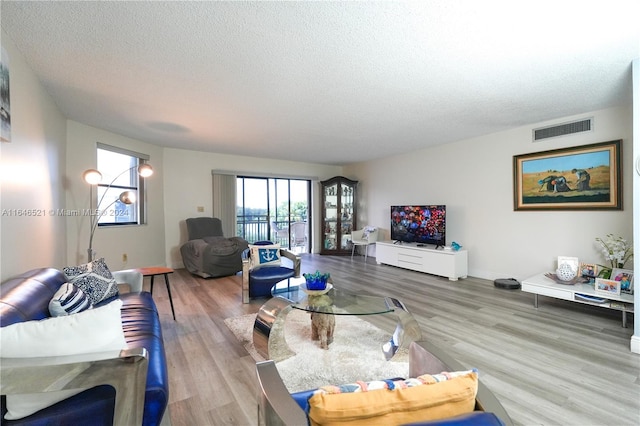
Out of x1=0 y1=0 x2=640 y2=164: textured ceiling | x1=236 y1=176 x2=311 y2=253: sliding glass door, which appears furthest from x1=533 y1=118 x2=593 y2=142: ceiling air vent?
x1=236 y1=176 x2=311 y2=253: sliding glass door

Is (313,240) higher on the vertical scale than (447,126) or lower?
lower

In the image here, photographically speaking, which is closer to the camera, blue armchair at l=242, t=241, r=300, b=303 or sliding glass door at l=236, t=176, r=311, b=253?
blue armchair at l=242, t=241, r=300, b=303

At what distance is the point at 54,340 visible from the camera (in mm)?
1087

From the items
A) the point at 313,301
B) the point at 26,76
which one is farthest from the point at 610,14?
the point at 26,76

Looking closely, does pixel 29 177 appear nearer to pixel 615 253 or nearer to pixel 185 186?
pixel 185 186

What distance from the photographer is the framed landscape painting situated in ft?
11.0

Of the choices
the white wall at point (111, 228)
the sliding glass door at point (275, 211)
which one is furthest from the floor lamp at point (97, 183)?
the sliding glass door at point (275, 211)

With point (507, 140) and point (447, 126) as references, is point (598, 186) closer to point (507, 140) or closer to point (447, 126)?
point (507, 140)

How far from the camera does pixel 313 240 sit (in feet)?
24.5

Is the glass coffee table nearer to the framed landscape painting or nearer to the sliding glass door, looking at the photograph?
the framed landscape painting

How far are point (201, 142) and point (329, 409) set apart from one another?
4996 mm

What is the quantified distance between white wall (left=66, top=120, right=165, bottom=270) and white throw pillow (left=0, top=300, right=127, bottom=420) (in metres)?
3.47

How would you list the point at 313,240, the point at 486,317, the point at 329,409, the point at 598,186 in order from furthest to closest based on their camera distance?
the point at 313,240 → the point at 598,186 → the point at 486,317 → the point at 329,409

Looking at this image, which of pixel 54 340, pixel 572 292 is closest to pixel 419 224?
pixel 572 292
